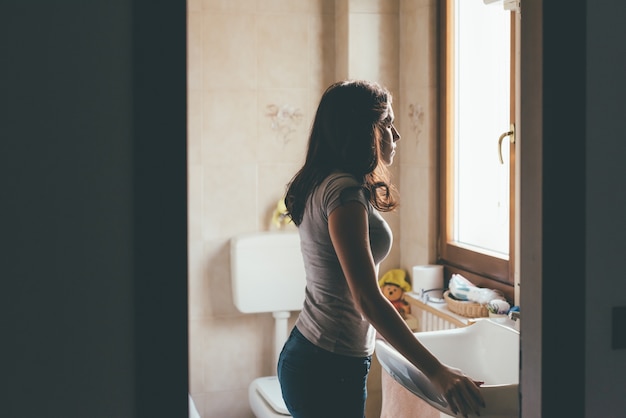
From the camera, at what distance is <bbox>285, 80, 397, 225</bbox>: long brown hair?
1664 millimetres

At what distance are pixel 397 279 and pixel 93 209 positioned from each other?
7.58ft

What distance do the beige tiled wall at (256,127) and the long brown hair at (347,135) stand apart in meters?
1.43

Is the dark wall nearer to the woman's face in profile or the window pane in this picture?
the woman's face in profile

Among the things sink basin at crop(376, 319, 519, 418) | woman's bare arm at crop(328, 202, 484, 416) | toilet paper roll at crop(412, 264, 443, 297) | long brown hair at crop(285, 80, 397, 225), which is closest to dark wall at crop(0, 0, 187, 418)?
→ woman's bare arm at crop(328, 202, 484, 416)

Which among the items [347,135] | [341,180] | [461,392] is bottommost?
[461,392]

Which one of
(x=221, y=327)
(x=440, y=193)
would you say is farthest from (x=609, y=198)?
(x=221, y=327)

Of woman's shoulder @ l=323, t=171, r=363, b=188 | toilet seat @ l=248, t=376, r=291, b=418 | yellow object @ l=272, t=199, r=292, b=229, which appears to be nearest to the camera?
woman's shoulder @ l=323, t=171, r=363, b=188

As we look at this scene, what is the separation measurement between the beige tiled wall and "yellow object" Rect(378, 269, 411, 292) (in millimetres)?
71

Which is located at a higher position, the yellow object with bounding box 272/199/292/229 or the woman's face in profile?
the woman's face in profile

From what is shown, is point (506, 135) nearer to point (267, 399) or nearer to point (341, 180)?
point (341, 180)

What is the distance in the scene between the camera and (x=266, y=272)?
312 cm

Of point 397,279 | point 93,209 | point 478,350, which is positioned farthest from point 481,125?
point 93,209

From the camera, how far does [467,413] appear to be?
145 cm

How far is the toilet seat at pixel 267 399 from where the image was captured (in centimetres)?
275
